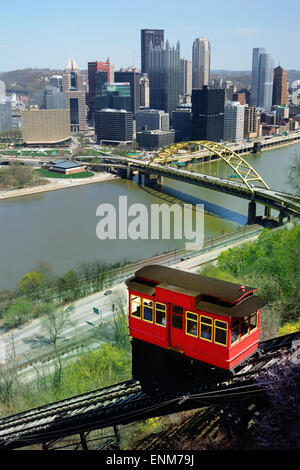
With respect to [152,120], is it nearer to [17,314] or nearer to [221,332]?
[17,314]

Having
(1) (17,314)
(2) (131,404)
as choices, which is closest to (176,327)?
(2) (131,404)

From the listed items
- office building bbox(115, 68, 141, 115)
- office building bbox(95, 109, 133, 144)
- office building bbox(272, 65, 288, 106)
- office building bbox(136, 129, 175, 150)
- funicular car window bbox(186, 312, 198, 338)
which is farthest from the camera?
office building bbox(272, 65, 288, 106)

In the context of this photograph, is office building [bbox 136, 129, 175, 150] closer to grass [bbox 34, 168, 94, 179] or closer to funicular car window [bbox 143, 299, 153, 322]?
grass [bbox 34, 168, 94, 179]

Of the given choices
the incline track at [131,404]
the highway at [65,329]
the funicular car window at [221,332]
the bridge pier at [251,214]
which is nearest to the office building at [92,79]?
the bridge pier at [251,214]

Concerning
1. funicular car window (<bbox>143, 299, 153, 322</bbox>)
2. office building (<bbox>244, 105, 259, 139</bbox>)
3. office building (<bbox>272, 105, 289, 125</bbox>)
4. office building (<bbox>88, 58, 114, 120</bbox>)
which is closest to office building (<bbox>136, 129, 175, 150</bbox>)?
office building (<bbox>244, 105, 259, 139</bbox>)
